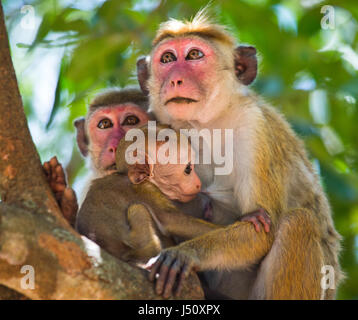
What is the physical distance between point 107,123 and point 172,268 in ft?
9.62

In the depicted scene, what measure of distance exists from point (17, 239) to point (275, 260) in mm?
2592

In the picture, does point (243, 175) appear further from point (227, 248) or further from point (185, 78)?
point (185, 78)

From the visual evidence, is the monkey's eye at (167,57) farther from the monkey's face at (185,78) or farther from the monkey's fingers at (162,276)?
the monkey's fingers at (162,276)

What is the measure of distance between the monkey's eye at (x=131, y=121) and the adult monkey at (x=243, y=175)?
0.38 meters

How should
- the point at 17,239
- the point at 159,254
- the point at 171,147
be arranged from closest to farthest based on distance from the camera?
1. the point at 17,239
2. the point at 159,254
3. the point at 171,147

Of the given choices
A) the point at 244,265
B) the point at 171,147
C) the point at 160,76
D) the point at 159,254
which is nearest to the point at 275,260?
the point at 244,265

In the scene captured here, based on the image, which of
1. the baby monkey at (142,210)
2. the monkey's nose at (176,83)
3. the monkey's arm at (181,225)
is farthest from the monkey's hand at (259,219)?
the monkey's nose at (176,83)

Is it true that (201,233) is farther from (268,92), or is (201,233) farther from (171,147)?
(268,92)

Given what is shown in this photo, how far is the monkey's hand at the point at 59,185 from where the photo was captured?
4895 mm

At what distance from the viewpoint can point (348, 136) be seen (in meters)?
7.50

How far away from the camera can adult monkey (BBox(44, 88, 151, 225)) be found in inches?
262

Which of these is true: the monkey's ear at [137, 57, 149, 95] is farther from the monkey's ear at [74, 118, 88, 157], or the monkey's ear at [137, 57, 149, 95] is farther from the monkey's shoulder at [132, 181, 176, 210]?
the monkey's shoulder at [132, 181, 176, 210]

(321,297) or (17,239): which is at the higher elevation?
(17,239)

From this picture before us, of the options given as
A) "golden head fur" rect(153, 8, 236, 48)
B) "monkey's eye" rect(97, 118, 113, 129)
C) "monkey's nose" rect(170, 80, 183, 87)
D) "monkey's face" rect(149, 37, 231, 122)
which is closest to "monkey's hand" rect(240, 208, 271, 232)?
"monkey's face" rect(149, 37, 231, 122)
